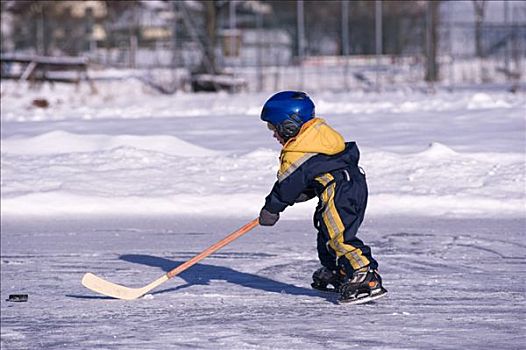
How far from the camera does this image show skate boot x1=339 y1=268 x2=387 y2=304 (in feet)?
19.5

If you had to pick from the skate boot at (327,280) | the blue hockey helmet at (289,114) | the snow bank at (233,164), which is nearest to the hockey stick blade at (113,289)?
the skate boot at (327,280)

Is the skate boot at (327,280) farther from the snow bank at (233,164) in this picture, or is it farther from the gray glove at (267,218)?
the snow bank at (233,164)

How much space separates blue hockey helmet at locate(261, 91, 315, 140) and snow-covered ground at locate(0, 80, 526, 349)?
37.6 inches

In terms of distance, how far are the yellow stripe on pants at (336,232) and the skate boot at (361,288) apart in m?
0.05

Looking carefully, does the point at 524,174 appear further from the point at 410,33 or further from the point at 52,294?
the point at 410,33

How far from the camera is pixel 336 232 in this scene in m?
5.93

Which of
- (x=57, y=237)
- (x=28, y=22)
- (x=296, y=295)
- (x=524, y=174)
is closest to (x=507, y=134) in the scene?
(x=524, y=174)

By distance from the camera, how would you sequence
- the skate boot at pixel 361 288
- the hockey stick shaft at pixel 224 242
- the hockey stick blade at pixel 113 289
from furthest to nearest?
the hockey stick blade at pixel 113 289 < the hockey stick shaft at pixel 224 242 < the skate boot at pixel 361 288

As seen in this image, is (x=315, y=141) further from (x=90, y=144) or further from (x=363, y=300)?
(x=90, y=144)

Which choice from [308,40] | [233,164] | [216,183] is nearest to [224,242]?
[216,183]

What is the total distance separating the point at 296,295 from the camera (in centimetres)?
640

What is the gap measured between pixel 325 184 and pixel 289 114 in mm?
417

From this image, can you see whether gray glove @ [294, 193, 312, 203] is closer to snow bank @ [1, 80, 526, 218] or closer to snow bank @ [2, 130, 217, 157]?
snow bank @ [1, 80, 526, 218]

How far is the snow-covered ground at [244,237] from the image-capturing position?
18.1 ft
